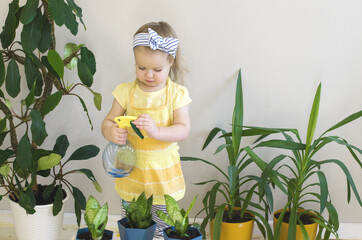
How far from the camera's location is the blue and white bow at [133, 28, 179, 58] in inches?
63.0

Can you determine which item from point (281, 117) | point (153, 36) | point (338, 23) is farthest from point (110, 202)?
point (338, 23)

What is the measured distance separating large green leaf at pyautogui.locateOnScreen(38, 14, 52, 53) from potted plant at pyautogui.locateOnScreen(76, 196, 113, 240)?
865mm

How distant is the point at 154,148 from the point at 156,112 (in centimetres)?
16

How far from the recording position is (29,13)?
1.82m

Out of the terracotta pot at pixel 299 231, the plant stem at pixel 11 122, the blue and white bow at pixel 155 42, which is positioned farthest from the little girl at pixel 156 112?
the terracotta pot at pixel 299 231

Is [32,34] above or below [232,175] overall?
above

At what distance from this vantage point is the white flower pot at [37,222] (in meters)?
2.16

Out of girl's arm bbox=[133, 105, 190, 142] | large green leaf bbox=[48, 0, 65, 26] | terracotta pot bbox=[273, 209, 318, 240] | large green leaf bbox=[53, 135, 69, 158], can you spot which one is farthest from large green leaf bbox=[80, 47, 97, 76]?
terracotta pot bbox=[273, 209, 318, 240]

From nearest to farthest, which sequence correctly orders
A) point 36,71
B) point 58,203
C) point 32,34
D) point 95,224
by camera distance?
point 95,224
point 32,34
point 36,71
point 58,203

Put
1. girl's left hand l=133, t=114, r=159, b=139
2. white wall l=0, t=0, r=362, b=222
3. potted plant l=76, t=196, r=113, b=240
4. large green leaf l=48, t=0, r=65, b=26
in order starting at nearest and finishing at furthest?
1. potted plant l=76, t=196, r=113, b=240
2. girl's left hand l=133, t=114, r=159, b=139
3. large green leaf l=48, t=0, r=65, b=26
4. white wall l=0, t=0, r=362, b=222

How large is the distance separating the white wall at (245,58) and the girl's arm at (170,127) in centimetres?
61

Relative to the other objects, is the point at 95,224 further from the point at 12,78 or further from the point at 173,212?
the point at 12,78

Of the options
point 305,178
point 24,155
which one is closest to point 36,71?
point 24,155

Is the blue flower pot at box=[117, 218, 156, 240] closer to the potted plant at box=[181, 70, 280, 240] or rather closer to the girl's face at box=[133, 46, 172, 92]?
the girl's face at box=[133, 46, 172, 92]
